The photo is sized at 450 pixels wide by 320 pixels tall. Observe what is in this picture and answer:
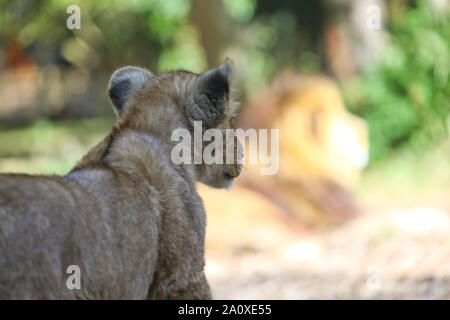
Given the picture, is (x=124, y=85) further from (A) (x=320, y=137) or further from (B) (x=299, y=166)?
(A) (x=320, y=137)

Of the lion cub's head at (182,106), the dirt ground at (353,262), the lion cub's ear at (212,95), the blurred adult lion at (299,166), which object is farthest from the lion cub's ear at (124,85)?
the blurred adult lion at (299,166)

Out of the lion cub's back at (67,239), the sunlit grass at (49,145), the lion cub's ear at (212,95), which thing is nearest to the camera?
the lion cub's back at (67,239)

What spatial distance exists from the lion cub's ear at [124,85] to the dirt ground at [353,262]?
2.89 m

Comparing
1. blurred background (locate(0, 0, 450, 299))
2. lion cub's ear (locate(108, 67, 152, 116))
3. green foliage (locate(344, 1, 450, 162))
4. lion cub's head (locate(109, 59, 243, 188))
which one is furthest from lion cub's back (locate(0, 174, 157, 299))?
green foliage (locate(344, 1, 450, 162))

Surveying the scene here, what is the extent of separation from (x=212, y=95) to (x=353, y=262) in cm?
421

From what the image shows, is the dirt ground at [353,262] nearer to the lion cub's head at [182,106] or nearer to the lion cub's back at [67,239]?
the lion cub's head at [182,106]

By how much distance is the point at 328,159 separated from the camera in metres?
10.0

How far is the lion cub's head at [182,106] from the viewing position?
4.30 m

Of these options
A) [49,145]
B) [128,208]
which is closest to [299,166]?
[128,208]

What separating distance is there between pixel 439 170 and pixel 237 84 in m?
8.08

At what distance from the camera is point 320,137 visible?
10.0 metres

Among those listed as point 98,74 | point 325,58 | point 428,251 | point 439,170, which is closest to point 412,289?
point 428,251

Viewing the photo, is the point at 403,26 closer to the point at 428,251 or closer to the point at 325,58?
the point at 325,58

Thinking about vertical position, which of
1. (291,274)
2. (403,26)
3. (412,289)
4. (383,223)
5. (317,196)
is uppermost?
(403,26)
